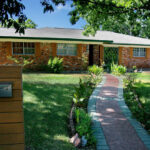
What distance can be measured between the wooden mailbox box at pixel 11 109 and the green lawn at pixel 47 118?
3.33 ft

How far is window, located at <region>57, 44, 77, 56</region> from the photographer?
1545 cm

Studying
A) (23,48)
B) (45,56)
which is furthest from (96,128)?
(23,48)

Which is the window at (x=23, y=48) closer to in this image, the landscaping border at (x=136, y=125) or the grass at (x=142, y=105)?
the grass at (x=142, y=105)

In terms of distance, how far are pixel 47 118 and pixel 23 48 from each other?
11095 millimetres

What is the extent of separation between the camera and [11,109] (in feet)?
8.14

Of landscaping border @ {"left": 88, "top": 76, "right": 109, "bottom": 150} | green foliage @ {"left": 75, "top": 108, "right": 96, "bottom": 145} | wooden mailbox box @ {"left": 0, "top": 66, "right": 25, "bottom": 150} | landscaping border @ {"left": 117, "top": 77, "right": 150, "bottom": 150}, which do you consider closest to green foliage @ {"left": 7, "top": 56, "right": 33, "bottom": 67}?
landscaping border @ {"left": 88, "top": 76, "right": 109, "bottom": 150}

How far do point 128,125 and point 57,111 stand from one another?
2.06m

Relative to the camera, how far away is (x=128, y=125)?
177 inches

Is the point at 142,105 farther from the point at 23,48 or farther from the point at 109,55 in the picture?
the point at 109,55

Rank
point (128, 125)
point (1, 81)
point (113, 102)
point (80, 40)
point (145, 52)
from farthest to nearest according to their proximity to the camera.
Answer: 1. point (145, 52)
2. point (80, 40)
3. point (113, 102)
4. point (128, 125)
5. point (1, 81)

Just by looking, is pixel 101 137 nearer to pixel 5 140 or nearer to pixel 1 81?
pixel 5 140

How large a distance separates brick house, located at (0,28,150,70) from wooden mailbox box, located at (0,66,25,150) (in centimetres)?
1177

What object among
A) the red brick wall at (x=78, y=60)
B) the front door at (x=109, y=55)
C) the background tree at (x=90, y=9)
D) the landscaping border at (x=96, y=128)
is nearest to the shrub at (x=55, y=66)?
the red brick wall at (x=78, y=60)

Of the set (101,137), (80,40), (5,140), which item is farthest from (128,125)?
(80,40)
